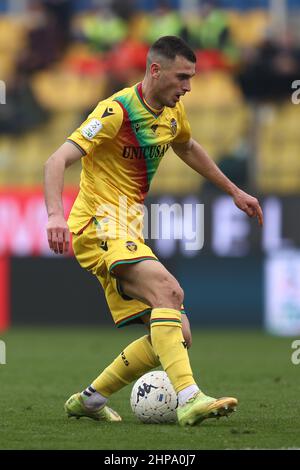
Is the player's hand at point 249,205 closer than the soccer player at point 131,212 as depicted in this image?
No

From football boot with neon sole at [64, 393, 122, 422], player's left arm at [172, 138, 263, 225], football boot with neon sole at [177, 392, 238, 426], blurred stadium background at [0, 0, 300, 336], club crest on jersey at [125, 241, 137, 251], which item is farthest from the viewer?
blurred stadium background at [0, 0, 300, 336]

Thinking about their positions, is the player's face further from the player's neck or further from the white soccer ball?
the white soccer ball

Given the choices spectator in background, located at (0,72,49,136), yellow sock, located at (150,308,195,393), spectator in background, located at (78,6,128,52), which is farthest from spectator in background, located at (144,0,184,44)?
yellow sock, located at (150,308,195,393)

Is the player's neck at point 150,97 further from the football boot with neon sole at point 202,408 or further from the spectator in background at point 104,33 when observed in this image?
the spectator in background at point 104,33

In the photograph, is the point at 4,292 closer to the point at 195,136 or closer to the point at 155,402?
the point at 195,136

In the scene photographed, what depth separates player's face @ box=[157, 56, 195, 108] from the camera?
617 centimetres

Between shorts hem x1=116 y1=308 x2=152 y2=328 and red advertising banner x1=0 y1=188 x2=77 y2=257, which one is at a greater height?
red advertising banner x1=0 y1=188 x2=77 y2=257

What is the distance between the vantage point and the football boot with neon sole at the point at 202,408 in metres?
5.62

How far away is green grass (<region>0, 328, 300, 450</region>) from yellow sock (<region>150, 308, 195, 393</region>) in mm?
276

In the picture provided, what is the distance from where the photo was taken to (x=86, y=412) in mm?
6449

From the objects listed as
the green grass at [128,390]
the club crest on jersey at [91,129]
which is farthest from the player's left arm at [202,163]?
the green grass at [128,390]

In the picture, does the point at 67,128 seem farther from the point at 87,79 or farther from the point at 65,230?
the point at 65,230

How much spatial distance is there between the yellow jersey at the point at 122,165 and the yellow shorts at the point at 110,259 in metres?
0.06

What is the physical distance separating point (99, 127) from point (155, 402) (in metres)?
1.54
